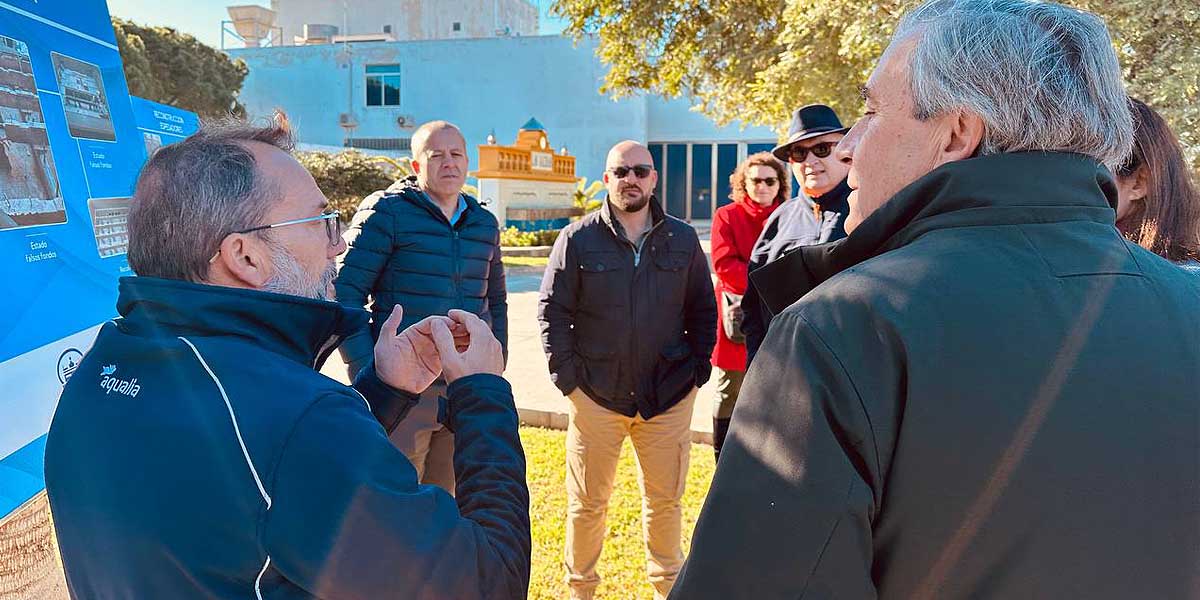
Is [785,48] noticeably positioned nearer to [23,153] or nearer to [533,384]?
[533,384]

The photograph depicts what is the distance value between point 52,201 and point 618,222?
2.47 m

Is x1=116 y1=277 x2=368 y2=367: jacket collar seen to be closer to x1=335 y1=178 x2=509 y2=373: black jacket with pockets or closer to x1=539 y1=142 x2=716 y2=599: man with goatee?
x1=335 y1=178 x2=509 y2=373: black jacket with pockets

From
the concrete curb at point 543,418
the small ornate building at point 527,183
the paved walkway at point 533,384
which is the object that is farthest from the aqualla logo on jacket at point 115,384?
the small ornate building at point 527,183

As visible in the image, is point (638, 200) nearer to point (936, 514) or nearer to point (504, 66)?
point (936, 514)

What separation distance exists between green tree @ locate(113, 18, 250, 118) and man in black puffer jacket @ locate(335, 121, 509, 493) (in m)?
24.1

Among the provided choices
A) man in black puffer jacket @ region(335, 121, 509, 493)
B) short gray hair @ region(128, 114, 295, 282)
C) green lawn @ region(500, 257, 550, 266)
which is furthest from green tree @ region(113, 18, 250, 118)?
short gray hair @ region(128, 114, 295, 282)

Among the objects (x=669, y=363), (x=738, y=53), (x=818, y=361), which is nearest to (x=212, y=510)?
(x=818, y=361)

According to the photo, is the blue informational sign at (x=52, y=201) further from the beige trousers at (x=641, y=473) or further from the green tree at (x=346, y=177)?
the green tree at (x=346, y=177)

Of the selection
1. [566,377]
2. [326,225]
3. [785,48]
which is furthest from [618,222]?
[785,48]

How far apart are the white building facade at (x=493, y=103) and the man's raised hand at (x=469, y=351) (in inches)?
1189

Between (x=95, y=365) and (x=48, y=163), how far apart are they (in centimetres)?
96

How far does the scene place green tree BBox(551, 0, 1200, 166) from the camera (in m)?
6.21

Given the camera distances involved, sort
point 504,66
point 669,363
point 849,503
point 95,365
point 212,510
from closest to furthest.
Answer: point 849,503
point 212,510
point 95,365
point 669,363
point 504,66

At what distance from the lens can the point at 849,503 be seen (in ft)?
3.59
